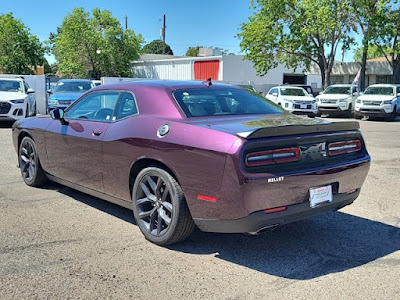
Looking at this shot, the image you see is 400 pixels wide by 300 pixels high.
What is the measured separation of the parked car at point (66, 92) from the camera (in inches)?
643

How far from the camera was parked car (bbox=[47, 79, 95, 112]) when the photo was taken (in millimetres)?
16328

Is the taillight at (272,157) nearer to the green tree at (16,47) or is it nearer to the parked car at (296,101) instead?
the parked car at (296,101)

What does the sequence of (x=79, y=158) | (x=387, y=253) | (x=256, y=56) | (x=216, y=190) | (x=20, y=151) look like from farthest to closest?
(x=256, y=56), (x=20, y=151), (x=79, y=158), (x=387, y=253), (x=216, y=190)

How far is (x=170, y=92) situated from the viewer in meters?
4.52

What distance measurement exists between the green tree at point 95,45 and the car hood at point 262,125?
123ft

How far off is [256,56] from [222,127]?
31.2 m

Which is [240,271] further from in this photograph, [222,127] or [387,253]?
[387,253]

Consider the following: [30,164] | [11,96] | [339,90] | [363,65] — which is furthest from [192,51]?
[30,164]

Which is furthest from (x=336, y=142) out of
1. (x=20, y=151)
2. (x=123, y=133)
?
(x=20, y=151)

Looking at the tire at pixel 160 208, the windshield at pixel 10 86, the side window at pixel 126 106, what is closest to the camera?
the tire at pixel 160 208

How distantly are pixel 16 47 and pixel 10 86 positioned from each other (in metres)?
29.0

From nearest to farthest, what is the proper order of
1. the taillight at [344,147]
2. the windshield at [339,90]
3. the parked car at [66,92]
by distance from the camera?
the taillight at [344,147]
the parked car at [66,92]
the windshield at [339,90]

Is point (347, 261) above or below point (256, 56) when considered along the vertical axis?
below

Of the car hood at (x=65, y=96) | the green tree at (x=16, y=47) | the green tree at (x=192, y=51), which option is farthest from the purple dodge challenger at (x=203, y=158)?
the green tree at (x=192, y=51)
